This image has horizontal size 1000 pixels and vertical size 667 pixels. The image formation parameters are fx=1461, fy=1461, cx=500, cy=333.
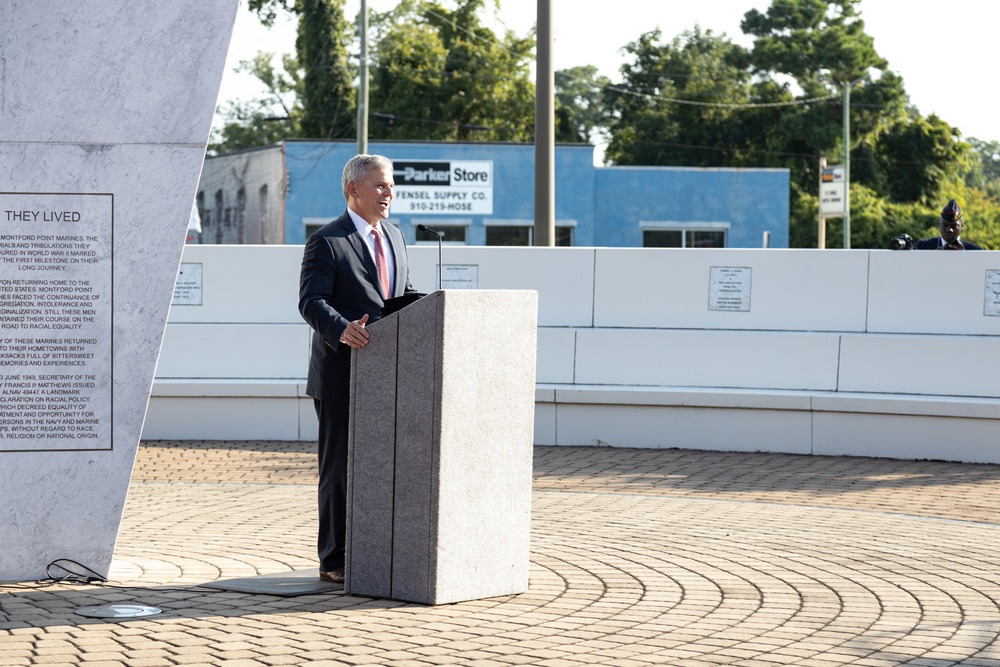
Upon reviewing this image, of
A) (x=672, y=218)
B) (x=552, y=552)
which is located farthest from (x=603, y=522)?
(x=672, y=218)

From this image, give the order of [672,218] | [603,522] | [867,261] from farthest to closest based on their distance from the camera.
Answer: [672,218], [867,261], [603,522]

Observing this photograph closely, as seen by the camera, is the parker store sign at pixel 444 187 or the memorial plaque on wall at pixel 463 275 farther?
the parker store sign at pixel 444 187

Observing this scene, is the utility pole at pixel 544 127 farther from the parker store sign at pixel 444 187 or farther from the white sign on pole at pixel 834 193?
the white sign on pole at pixel 834 193

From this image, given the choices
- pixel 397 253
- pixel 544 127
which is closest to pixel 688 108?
pixel 544 127

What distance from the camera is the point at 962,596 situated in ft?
20.9

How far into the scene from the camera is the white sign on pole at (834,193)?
41562 millimetres

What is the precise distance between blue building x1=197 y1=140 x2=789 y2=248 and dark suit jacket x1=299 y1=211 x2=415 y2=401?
3427 centimetres

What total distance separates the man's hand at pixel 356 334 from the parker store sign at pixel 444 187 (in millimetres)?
→ 35889

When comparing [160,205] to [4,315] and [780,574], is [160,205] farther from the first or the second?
[780,574]

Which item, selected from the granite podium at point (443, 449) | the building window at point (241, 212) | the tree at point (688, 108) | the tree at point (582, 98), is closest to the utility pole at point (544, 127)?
the granite podium at point (443, 449)

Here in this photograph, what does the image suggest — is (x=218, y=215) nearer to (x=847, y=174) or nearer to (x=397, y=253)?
(x=847, y=174)

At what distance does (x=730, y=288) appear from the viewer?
12484mm

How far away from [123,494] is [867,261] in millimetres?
7479

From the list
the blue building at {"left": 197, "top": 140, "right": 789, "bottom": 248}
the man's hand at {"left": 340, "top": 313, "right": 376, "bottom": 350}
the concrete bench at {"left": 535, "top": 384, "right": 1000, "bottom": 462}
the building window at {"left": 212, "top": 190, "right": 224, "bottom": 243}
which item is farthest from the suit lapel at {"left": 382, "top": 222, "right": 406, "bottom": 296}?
the building window at {"left": 212, "top": 190, "right": 224, "bottom": 243}
